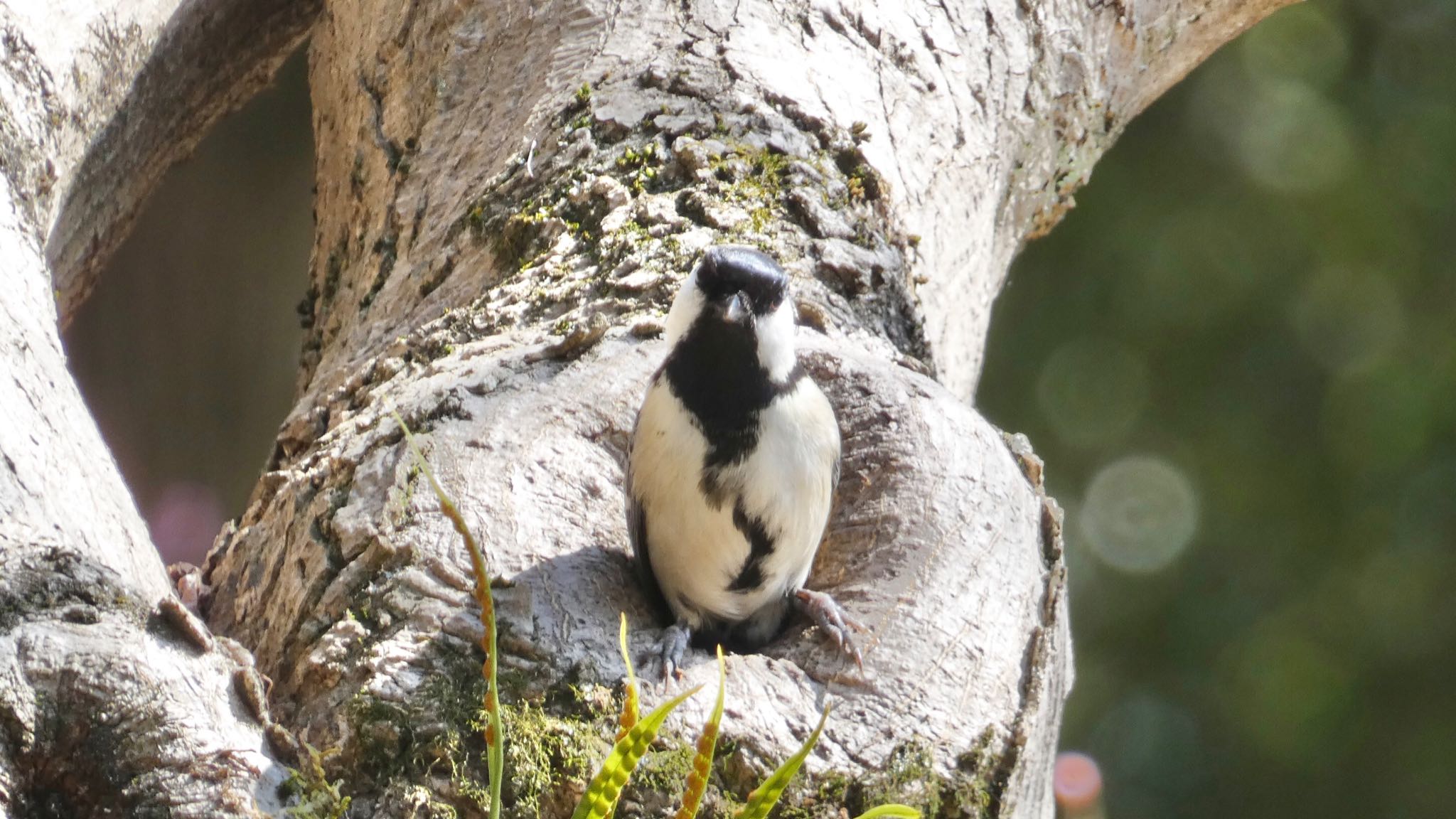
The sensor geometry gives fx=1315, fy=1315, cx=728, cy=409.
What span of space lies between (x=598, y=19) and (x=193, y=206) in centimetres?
136

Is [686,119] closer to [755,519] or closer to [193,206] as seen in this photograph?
[755,519]

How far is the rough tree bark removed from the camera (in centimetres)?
151

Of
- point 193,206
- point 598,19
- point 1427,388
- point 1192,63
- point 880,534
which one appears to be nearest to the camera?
point 880,534

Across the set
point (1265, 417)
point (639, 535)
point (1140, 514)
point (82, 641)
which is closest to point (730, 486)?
point (639, 535)

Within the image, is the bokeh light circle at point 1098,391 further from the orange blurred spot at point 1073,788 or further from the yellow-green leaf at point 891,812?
the yellow-green leaf at point 891,812

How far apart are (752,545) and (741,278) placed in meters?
0.42

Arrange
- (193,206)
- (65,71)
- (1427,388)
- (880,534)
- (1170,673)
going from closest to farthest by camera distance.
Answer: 1. (880,534)
2. (65,71)
3. (193,206)
4. (1427,388)
5. (1170,673)

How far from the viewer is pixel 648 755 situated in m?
1.58

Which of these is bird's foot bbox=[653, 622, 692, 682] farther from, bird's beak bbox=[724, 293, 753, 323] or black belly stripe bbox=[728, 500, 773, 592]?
bird's beak bbox=[724, 293, 753, 323]

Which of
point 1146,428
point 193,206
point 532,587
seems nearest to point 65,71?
point 193,206

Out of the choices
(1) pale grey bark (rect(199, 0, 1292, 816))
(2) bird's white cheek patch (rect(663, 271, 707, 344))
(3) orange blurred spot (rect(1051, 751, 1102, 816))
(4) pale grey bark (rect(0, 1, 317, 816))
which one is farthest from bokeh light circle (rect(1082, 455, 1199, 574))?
(4) pale grey bark (rect(0, 1, 317, 816))

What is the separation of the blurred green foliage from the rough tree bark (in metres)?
2.45

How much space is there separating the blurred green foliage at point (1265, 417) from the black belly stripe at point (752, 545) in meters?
3.89

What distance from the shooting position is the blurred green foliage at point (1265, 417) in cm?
549
